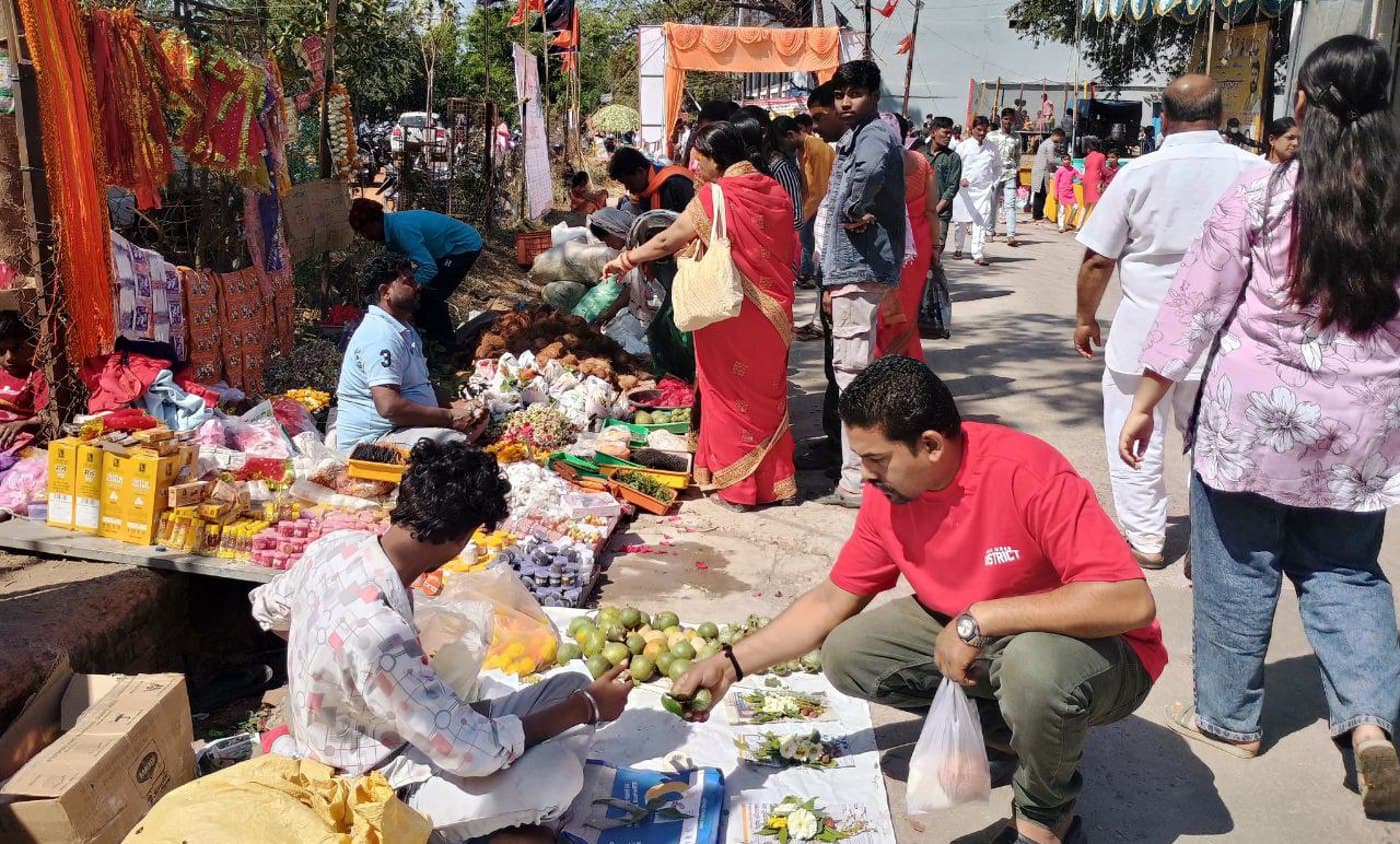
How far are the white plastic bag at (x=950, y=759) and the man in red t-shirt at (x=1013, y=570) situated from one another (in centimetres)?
7

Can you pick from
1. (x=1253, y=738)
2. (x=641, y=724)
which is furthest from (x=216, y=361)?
(x=1253, y=738)

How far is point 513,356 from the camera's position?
24.7 feet

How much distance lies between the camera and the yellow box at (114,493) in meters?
4.53

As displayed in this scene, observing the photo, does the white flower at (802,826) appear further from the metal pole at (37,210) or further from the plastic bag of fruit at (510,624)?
the metal pole at (37,210)

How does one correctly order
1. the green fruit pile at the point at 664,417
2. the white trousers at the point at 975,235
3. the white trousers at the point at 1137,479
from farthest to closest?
the white trousers at the point at 975,235 < the green fruit pile at the point at 664,417 < the white trousers at the point at 1137,479

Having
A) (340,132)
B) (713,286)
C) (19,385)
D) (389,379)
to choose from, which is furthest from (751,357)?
(340,132)

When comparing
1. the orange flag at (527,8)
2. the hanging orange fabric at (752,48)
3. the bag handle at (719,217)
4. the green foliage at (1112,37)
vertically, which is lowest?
the bag handle at (719,217)

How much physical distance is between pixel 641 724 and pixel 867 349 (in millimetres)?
2786

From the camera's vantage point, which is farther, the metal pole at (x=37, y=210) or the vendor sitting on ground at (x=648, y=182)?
the vendor sitting on ground at (x=648, y=182)

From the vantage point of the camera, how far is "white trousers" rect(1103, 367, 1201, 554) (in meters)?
4.65

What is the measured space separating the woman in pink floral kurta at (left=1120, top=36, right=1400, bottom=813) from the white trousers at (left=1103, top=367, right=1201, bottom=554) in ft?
4.24

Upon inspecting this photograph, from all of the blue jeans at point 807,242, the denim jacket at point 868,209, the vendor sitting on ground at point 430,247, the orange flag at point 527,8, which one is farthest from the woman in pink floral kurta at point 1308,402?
the orange flag at point 527,8

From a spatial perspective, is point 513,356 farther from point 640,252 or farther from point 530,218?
point 530,218

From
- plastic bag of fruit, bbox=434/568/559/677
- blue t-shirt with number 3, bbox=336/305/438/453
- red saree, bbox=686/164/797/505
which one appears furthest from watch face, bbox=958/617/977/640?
blue t-shirt with number 3, bbox=336/305/438/453
